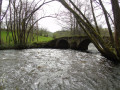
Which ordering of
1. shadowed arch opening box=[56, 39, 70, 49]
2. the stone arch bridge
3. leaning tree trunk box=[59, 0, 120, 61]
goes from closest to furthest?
leaning tree trunk box=[59, 0, 120, 61]
the stone arch bridge
shadowed arch opening box=[56, 39, 70, 49]

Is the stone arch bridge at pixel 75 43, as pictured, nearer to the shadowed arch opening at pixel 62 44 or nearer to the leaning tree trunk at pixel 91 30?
the shadowed arch opening at pixel 62 44

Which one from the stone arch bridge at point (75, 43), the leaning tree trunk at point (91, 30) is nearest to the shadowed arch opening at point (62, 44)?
the stone arch bridge at point (75, 43)

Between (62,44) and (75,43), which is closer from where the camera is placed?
(75,43)

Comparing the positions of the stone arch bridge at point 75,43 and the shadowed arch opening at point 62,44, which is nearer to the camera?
the stone arch bridge at point 75,43

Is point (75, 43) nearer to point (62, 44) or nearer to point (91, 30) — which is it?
point (62, 44)

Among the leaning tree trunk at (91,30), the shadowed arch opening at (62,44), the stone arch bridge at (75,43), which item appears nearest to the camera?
the leaning tree trunk at (91,30)

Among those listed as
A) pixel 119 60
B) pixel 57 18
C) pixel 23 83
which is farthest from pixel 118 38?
pixel 57 18

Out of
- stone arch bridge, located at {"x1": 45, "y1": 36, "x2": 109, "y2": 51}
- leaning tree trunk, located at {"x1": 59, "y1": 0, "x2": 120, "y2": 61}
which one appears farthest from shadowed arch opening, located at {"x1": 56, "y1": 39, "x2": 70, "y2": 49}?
leaning tree trunk, located at {"x1": 59, "y1": 0, "x2": 120, "y2": 61}

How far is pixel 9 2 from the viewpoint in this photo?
50.0 ft

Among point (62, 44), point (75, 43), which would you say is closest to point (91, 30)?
point (75, 43)

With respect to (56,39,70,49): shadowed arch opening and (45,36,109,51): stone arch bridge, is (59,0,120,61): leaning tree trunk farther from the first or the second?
(56,39,70,49): shadowed arch opening

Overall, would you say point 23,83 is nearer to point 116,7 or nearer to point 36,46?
point 116,7

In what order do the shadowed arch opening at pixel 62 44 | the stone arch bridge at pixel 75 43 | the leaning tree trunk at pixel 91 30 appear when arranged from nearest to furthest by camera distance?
the leaning tree trunk at pixel 91 30, the stone arch bridge at pixel 75 43, the shadowed arch opening at pixel 62 44

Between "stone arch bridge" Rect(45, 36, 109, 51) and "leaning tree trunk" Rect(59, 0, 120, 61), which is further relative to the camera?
"stone arch bridge" Rect(45, 36, 109, 51)
